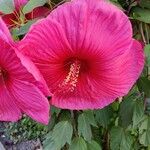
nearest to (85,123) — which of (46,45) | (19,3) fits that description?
(19,3)

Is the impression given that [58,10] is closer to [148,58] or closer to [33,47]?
[33,47]

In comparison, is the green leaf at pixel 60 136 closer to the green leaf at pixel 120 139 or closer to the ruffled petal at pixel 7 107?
the green leaf at pixel 120 139

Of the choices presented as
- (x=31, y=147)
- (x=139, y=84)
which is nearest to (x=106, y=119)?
(x=139, y=84)

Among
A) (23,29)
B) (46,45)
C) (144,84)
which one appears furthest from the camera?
(144,84)

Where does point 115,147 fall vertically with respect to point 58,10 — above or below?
below

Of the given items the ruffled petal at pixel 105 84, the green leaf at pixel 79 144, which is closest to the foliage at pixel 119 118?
the green leaf at pixel 79 144

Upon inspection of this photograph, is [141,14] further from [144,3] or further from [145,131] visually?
[145,131]

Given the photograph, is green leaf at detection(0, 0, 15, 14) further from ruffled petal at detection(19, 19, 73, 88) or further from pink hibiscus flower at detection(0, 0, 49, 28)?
Result: ruffled petal at detection(19, 19, 73, 88)
